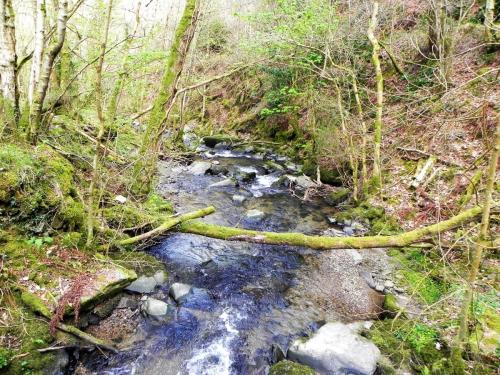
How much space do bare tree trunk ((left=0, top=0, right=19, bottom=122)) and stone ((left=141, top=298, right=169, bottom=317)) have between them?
13.0 ft

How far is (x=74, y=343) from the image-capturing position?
3.99m

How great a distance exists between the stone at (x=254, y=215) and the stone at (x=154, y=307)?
172 inches

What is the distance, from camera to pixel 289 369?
4055 mm

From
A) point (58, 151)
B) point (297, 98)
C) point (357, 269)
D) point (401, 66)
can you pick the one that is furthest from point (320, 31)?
point (58, 151)

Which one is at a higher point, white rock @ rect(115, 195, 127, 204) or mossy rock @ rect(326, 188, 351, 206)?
white rock @ rect(115, 195, 127, 204)

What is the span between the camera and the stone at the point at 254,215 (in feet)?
30.3

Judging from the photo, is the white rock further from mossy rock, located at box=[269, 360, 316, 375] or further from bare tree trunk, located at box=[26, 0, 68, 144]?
mossy rock, located at box=[269, 360, 316, 375]

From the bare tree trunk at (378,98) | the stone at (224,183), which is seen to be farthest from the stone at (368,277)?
the stone at (224,183)

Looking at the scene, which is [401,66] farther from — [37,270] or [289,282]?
[37,270]

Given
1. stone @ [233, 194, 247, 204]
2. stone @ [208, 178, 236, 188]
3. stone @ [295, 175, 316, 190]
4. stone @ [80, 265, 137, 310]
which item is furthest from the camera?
stone @ [295, 175, 316, 190]

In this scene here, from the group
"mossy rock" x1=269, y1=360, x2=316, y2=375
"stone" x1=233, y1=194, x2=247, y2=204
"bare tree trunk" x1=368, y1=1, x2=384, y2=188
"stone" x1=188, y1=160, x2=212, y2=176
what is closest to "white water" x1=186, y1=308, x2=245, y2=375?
"mossy rock" x1=269, y1=360, x2=316, y2=375

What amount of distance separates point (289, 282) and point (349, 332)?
6.03 ft

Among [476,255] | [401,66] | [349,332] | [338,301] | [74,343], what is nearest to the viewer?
[476,255]

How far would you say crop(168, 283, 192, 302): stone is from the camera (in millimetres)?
5439
